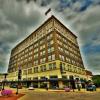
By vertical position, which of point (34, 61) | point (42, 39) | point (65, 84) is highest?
point (42, 39)

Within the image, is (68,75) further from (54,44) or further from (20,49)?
(20,49)

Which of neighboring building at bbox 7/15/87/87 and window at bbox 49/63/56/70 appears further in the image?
neighboring building at bbox 7/15/87/87

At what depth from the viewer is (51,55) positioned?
6375 centimetres

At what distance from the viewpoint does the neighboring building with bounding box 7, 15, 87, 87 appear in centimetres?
6075

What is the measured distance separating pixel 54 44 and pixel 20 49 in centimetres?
4043

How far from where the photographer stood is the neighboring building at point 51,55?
60.8m

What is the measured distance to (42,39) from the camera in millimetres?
73500

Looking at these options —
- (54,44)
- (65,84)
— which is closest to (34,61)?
(54,44)

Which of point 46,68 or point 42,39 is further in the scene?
point 42,39

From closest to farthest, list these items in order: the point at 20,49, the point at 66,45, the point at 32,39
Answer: the point at 66,45 → the point at 32,39 → the point at 20,49

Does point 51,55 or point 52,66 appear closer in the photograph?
point 52,66

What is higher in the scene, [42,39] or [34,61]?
[42,39]

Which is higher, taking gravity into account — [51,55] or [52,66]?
[51,55]

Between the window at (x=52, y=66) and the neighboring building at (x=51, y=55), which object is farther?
the neighboring building at (x=51, y=55)
